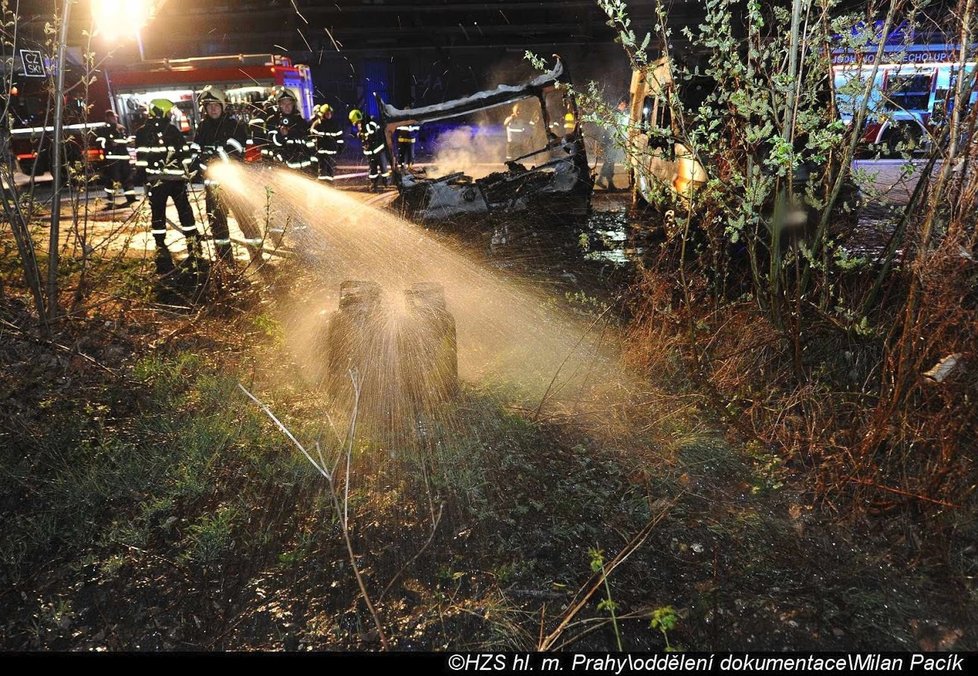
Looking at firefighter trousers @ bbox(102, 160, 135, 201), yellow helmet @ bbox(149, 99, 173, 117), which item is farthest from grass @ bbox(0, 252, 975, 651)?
firefighter trousers @ bbox(102, 160, 135, 201)

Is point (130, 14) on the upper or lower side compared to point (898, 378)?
upper

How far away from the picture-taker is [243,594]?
247 centimetres

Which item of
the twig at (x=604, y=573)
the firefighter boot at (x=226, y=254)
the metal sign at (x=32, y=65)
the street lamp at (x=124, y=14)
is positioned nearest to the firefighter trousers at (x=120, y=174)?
the metal sign at (x=32, y=65)

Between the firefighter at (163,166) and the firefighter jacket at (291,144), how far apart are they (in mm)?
1225

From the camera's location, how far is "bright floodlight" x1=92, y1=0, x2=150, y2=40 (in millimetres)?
4473

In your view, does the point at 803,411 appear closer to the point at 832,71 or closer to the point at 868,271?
the point at 868,271

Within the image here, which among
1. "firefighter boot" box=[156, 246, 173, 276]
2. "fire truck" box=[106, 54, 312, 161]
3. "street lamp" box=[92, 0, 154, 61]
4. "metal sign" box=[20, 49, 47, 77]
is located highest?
"fire truck" box=[106, 54, 312, 161]

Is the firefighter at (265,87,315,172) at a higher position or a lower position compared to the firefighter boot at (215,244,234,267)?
higher

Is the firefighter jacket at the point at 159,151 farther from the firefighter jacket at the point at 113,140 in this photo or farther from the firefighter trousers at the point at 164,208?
the firefighter jacket at the point at 113,140

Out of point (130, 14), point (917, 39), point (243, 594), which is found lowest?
point (243, 594)

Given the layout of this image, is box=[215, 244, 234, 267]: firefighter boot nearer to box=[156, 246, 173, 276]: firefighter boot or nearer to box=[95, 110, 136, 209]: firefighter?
box=[156, 246, 173, 276]: firefighter boot

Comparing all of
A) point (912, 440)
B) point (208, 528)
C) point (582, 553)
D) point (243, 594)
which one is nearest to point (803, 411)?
Result: point (912, 440)

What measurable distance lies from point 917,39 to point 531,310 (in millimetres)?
3556

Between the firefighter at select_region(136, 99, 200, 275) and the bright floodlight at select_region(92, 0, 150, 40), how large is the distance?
1544 millimetres
